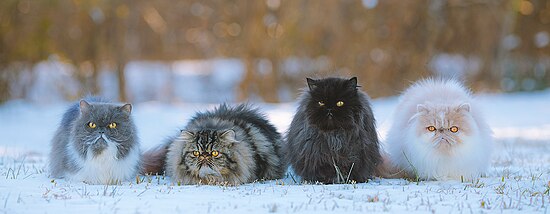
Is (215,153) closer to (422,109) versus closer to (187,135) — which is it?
(187,135)

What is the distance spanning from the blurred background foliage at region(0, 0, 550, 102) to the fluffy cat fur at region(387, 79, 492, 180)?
370 inches

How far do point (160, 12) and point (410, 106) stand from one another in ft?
39.0

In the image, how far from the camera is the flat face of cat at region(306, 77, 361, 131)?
5625mm

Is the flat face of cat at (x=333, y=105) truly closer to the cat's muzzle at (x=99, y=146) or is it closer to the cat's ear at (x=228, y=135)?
the cat's ear at (x=228, y=135)

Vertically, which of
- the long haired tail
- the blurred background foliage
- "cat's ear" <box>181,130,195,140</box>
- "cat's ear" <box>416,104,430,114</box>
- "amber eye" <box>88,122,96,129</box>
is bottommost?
the long haired tail

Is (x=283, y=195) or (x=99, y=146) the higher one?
(x=99, y=146)

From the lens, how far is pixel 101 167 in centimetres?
557

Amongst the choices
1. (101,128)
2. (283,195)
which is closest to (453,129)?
(283,195)

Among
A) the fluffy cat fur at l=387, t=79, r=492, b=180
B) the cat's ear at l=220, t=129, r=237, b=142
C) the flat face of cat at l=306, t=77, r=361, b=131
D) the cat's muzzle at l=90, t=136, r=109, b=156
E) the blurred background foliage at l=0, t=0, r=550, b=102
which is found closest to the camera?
the cat's muzzle at l=90, t=136, r=109, b=156

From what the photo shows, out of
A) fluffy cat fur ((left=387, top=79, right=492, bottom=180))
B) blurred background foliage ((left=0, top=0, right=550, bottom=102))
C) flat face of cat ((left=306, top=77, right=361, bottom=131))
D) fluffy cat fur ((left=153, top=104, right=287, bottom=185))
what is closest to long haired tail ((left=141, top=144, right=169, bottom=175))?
fluffy cat fur ((left=153, top=104, right=287, bottom=185))

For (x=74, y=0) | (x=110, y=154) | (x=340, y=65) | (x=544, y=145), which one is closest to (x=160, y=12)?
(x=74, y=0)

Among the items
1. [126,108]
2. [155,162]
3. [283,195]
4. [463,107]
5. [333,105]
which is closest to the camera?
[283,195]

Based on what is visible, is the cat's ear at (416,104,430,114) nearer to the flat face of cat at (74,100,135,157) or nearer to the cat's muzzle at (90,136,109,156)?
the flat face of cat at (74,100,135,157)

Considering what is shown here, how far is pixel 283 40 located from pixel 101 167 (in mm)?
11885
